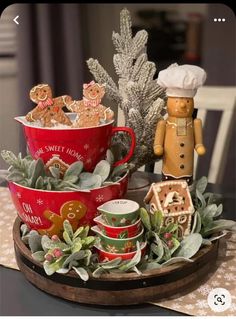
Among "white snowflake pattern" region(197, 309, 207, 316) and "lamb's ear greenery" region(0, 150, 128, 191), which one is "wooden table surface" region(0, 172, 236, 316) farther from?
"lamb's ear greenery" region(0, 150, 128, 191)

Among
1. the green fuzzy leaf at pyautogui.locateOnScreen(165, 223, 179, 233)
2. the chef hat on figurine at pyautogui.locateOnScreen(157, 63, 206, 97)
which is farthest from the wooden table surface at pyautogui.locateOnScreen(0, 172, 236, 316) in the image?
the chef hat on figurine at pyautogui.locateOnScreen(157, 63, 206, 97)

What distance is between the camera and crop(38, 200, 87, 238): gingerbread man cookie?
67 cm

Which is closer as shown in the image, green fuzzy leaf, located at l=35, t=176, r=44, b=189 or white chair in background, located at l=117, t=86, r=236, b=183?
green fuzzy leaf, located at l=35, t=176, r=44, b=189

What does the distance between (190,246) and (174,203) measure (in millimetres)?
69

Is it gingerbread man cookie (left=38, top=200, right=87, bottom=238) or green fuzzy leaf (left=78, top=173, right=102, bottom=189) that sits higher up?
green fuzzy leaf (left=78, top=173, right=102, bottom=189)

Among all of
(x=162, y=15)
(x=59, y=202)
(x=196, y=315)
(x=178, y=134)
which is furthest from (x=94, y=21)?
(x=196, y=315)

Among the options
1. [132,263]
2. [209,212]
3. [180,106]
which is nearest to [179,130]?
[180,106]

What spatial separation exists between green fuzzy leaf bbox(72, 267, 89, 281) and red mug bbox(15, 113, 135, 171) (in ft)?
0.56

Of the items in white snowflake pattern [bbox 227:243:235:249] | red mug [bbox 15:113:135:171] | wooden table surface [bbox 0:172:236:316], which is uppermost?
red mug [bbox 15:113:135:171]

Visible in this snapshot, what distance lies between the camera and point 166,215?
672mm

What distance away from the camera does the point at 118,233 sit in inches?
24.9

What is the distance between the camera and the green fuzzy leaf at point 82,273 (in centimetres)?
60

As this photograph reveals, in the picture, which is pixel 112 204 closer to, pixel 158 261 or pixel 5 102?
pixel 158 261

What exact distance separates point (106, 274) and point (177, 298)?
117 millimetres
